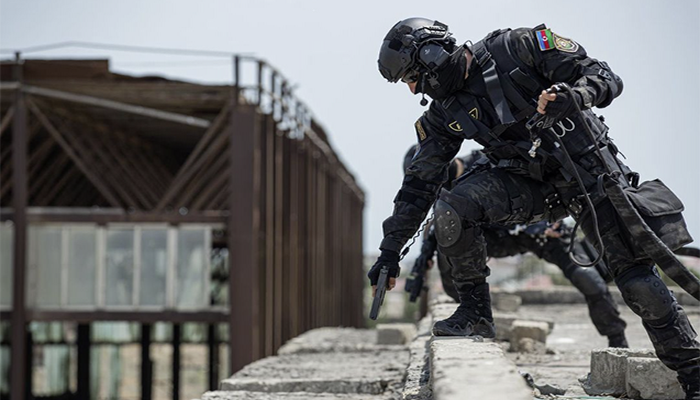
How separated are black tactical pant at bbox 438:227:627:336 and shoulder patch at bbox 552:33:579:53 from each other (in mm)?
2664

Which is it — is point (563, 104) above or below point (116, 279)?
above

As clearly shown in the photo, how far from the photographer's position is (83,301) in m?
17.5

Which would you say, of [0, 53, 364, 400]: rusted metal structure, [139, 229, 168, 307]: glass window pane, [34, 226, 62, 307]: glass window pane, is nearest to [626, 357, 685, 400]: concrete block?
[0, 53, 364, 400]: rusted metal structure

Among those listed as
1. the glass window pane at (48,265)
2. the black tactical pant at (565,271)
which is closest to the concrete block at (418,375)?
the black tactical pant at (565,271)

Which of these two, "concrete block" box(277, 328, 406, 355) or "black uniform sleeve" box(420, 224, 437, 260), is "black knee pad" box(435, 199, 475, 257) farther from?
"concrete block" box(277, 328, 406, 355)

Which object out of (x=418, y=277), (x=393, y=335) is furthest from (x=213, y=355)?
(x=418, y=277)

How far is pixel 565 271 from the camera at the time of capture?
746 cm

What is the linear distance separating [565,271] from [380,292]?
3.12 meters

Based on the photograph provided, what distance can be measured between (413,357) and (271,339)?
38.7 ft

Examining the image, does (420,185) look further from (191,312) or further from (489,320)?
(191,312)

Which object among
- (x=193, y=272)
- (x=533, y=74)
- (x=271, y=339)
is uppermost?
(x=533, y=74)

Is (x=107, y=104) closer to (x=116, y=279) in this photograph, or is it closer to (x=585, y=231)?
(x=116, y=279)

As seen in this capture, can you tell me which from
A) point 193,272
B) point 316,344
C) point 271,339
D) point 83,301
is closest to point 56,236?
point 83,301

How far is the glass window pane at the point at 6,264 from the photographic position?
1752 centimetres
